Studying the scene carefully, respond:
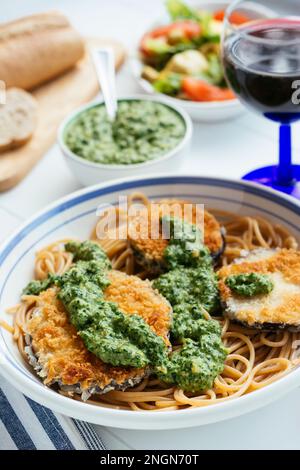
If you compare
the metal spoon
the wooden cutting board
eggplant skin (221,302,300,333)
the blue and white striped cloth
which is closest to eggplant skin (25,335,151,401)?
the blue and white striped cloth

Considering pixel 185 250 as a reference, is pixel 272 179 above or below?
below

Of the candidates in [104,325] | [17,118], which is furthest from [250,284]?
[17,118]

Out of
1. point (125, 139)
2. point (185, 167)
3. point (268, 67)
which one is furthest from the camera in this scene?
point (185, 167)

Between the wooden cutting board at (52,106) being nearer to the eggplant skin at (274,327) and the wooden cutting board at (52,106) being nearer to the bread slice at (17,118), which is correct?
the bread slice at (17,118)

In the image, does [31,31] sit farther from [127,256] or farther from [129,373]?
[129,373]

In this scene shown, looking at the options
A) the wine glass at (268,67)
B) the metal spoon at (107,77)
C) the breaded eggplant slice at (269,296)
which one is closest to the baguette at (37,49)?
the metal spoon at (107,77)

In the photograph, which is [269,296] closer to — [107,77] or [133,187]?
[133,187]
